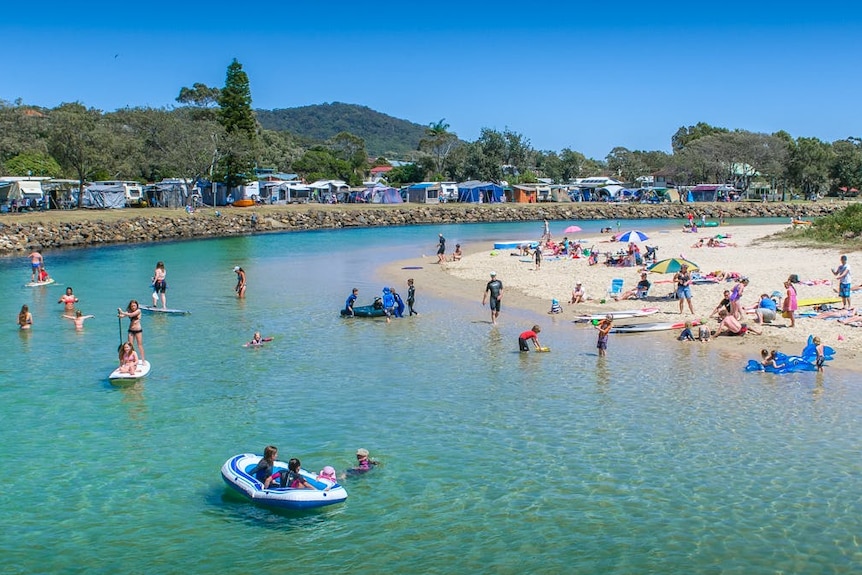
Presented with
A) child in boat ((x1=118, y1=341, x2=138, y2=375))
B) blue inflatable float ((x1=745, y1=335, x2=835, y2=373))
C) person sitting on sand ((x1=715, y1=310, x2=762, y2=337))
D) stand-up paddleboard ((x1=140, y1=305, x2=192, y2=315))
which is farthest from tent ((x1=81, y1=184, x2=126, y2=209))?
blue inflatable float ((x1=745, y1=335, x2=835, y2=373))

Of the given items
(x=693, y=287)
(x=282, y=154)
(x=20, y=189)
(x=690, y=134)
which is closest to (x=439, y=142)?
(x=282, y=154)

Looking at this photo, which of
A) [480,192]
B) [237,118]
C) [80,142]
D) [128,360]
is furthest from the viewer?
[480,192]

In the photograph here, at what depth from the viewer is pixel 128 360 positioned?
1895 cm

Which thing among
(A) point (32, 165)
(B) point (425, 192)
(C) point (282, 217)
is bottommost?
(C) point (282, 217)

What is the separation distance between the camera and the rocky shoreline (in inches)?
2411

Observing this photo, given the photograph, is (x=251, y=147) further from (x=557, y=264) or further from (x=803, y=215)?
(x=803, y=215)

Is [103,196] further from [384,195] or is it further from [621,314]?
[621,314]

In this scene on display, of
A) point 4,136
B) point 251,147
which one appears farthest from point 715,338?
point 4,136

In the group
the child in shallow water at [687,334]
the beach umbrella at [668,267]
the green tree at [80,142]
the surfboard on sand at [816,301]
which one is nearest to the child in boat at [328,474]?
the child in shallow water at [687,334]

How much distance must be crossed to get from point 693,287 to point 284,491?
22566 millimetres

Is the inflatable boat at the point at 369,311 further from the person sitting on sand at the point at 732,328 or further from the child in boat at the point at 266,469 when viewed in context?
the child in boat at the point at 266,469

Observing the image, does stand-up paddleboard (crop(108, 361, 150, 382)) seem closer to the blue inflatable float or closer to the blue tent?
the blue inflatable float

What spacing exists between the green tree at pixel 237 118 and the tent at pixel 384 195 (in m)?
21.5

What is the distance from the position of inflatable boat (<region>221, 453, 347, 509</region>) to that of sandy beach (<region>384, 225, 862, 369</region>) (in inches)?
520
